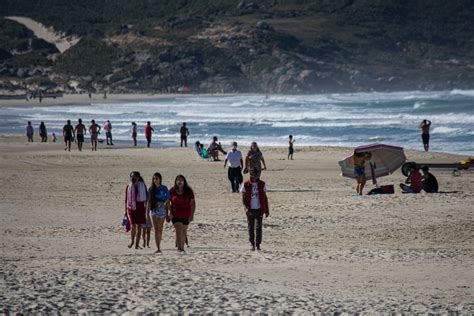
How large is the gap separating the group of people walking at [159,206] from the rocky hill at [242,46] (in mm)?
102115

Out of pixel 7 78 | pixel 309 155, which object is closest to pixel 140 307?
pixel 309 155

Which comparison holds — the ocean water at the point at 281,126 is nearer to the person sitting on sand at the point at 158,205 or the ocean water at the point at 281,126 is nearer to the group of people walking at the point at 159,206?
the group of people walking at the point at 159,206

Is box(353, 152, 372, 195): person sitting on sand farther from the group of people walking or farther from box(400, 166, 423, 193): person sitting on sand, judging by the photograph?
the group of people walking

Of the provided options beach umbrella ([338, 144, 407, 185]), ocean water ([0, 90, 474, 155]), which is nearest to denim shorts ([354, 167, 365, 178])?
beach umbrella ([338, 144, 407, 185])

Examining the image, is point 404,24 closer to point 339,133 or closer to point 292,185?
point 339,133

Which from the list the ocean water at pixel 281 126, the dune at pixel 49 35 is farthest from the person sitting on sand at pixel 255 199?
the dune at pixel 49 35

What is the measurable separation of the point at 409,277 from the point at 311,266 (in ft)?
3.96

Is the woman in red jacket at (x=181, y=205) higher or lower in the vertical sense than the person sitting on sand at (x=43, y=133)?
lower

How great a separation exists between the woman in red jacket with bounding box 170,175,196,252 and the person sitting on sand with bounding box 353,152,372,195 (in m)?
7.04

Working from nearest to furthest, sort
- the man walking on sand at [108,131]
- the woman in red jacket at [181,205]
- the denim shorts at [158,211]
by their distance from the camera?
the woman in red jacket at [181,205] → the denim shorts at [158,211] → the man walking on sand at [108,131]

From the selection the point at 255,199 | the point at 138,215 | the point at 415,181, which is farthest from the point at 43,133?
the point at 255,199

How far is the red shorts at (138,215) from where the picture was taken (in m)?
14.5

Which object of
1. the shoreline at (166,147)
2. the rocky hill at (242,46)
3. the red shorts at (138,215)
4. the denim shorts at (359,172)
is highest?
the rocky hill at (242,46)

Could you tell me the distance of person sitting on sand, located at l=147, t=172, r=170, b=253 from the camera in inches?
554
